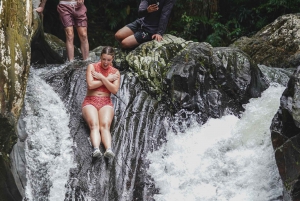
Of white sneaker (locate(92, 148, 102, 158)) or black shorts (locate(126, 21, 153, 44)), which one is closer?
white sneaker (locate(92, 148, 102, 158))

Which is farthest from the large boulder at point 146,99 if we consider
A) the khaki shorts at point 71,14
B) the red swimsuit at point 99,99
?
the khaki shorts at point 71,14

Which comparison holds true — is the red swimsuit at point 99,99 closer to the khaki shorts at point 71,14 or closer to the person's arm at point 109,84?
the person's arm at point 109,84

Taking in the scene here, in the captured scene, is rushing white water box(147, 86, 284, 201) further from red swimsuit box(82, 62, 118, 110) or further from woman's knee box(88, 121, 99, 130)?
red swimsuit box(82, 62, 118, 110)

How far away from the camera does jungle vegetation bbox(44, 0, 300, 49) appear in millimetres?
11742

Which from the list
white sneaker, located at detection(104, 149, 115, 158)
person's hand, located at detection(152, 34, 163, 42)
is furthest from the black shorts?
white sneaker, located at detection(104, 149, 115, 158)

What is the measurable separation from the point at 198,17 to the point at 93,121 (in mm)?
6477

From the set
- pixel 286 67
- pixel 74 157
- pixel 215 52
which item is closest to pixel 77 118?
pixel 74 157

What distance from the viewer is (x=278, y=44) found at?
962 cm

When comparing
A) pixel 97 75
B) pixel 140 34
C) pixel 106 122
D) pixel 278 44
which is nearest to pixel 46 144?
pixel 106 122

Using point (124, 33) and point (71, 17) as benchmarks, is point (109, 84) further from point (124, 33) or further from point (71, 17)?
point (71, 17)

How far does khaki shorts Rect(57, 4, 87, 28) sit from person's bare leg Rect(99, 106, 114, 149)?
194 centimetres

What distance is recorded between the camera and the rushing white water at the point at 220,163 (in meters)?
5.59

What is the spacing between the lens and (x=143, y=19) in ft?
24.5

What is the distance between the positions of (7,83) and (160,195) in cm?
210
